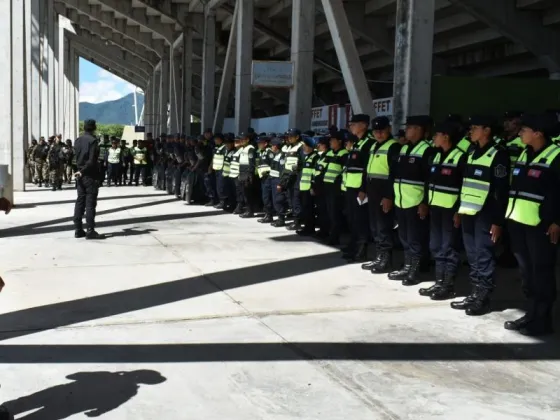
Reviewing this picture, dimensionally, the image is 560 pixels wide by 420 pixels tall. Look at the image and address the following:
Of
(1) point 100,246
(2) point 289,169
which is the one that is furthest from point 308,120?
(1) point 100,246

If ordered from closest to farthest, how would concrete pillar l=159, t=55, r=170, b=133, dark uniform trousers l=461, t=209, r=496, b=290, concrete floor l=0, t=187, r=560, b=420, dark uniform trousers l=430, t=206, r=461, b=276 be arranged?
1. concrete floor l=0, t=187, r=560, b=420
2. dark uniform trousers l=461, t=209, r=496, b=290
3. dark uniform trousers l=430, t=206, r=461, b=276
4. concrete pillar l=159, t=55, r=170, b=133

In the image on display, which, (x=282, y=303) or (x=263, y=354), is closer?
(x=263, y=354)

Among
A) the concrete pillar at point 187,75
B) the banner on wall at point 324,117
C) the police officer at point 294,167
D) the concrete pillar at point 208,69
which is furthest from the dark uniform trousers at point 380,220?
the concrete pillar at point 187,75

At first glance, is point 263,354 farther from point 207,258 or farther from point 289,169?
point 289,169

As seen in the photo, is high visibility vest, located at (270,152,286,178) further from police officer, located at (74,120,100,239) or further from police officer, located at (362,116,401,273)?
police officer, located at (362,116,401,273)

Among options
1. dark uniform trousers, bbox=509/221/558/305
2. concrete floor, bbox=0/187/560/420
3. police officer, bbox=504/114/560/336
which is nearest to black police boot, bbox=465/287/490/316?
concrete floor, bbox=0/187/560/420

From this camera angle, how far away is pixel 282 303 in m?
7.38

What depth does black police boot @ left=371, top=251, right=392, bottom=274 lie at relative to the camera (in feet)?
30.4

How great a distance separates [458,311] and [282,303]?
6.09 ft

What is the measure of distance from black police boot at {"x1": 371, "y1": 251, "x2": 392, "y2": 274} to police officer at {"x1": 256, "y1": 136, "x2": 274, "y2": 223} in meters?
5.57

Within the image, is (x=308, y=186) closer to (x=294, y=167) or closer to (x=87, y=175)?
(x=294, y=167)

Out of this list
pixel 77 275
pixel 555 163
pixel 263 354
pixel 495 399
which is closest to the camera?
pixel 495 399

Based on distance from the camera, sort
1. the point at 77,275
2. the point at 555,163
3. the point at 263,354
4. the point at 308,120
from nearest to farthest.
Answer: the point at 263,354 < the point at 555,163 < the point at 77,275 < the point at 308,120

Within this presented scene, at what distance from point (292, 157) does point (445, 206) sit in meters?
5.93
